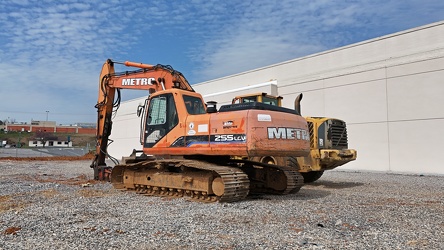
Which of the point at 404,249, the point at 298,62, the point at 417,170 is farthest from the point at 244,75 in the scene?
the point at 404,249

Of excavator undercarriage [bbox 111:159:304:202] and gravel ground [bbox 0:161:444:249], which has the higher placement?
excavator undercarriage [bbox 111:159:304:202]

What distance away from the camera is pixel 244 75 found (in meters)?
26.8

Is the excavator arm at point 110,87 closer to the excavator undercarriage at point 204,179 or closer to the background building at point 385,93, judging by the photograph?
the excavator undercarriage at point 204,179

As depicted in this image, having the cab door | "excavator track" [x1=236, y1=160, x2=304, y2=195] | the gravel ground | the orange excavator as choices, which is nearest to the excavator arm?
the orange excavator

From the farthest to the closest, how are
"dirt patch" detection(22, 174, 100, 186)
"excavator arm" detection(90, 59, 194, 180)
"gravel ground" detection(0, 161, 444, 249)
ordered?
1. "dirt patch" detection(22, 174, 100, 186)
2. "excavator arm" detection(90, 59, 194, 180)
3. "gravel ground" detection(0, 161, 444, 249)

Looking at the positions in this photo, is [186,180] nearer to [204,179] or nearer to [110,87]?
[204,179]

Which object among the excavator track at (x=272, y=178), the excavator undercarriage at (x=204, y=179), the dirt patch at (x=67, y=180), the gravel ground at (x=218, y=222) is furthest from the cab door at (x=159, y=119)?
the dirt patch at (x=67, y=180)

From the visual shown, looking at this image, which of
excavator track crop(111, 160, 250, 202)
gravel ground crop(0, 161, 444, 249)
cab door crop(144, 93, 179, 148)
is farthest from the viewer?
cab door crop(144, 93, 179, 148)

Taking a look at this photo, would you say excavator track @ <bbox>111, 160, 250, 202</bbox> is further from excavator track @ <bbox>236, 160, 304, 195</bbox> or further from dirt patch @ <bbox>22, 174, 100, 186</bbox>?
dirt patch @ <bbox>22, 174, 100, 186</bbox>

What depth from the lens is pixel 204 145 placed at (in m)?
8.68

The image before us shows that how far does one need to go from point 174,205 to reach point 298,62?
1746 centimetres

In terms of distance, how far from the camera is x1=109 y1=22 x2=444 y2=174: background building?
17219mm

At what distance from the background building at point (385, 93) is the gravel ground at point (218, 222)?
29.3 ft

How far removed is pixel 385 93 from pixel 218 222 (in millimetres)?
15623
